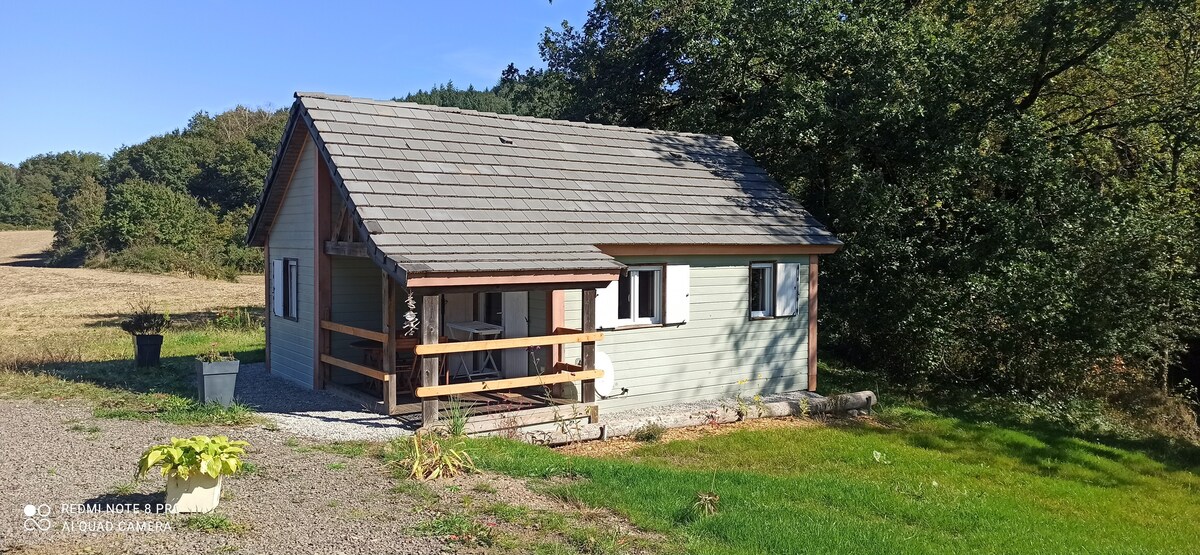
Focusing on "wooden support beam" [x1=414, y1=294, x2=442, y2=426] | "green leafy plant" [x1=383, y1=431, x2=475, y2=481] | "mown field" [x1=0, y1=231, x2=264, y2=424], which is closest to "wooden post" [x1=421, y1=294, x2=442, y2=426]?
"wooden support beam" [x1=414, y1=294, x2=442, y2=426]

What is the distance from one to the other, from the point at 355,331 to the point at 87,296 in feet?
90.2

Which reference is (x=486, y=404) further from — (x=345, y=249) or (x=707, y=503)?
(x=707, y=503)

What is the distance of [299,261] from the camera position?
47.5 ft

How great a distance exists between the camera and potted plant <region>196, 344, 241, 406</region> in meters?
11.8

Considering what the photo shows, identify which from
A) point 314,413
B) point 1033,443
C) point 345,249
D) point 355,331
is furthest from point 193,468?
point 1033,443

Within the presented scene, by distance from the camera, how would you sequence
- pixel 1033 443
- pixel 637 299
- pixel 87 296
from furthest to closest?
pixel 87 296 → pixel 637 299 → pixel 1033 443

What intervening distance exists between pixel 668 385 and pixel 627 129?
5822 mm

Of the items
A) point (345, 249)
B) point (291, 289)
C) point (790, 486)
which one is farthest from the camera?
point (291, 289)

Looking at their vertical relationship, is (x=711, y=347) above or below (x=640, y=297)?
below

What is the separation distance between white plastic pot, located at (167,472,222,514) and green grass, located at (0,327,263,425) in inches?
179

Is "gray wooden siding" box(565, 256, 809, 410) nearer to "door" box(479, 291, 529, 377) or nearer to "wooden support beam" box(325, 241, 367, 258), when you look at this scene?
"door" box(479, 291, 529, 377)

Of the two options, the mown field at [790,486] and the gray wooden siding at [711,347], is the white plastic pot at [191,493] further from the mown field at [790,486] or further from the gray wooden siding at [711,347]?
the gray wooden siding at [711,347]

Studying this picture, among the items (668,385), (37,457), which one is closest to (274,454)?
(37,457)

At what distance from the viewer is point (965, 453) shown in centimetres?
A: 1259
